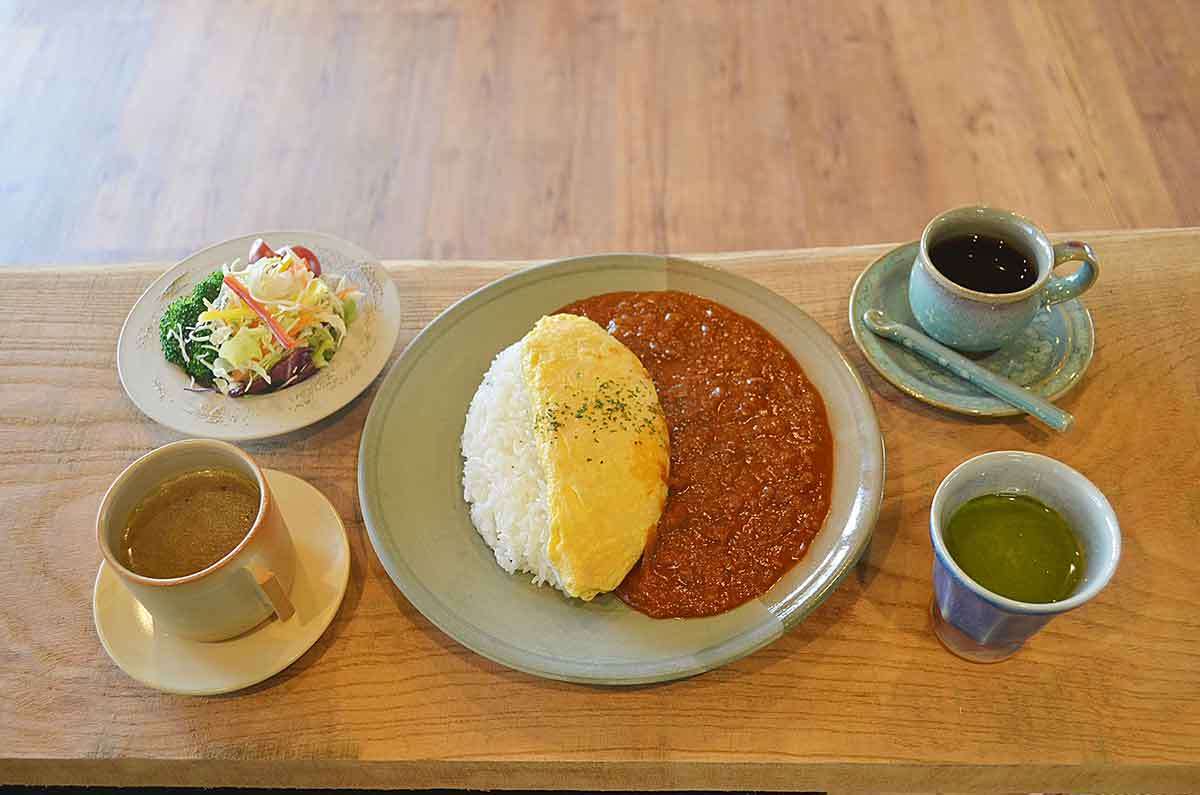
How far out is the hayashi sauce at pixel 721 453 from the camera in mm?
1246

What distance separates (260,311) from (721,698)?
33.1 inches

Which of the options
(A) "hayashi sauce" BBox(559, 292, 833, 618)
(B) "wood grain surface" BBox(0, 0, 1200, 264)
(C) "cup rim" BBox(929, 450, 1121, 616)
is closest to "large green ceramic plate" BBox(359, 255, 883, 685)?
(A) "hayashi sauce" BBox(559, 292, 833, 618)

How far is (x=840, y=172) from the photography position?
2898 mm

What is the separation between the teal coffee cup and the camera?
1.38 meters

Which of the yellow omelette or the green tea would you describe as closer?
the green tea

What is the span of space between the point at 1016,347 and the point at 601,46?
2121 mm

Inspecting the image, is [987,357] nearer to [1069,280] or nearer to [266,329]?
[1069,280]

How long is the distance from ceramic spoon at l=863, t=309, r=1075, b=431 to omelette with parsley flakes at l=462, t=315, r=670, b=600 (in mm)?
365

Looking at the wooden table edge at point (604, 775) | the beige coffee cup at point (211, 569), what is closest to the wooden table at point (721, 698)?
the wooden table edge at point (604, 775)

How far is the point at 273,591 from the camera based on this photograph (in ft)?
3.80

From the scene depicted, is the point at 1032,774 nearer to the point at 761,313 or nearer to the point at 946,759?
the point at 946,759

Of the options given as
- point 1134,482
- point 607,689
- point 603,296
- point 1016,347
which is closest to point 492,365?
point 603,296

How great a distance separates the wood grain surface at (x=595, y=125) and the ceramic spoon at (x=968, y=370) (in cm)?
132

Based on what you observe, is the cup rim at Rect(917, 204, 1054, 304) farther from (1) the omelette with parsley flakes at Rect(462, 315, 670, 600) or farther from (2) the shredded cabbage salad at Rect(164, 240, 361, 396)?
(2) the shredded cabbage salad at Rect(164, 240, 361, 396)
